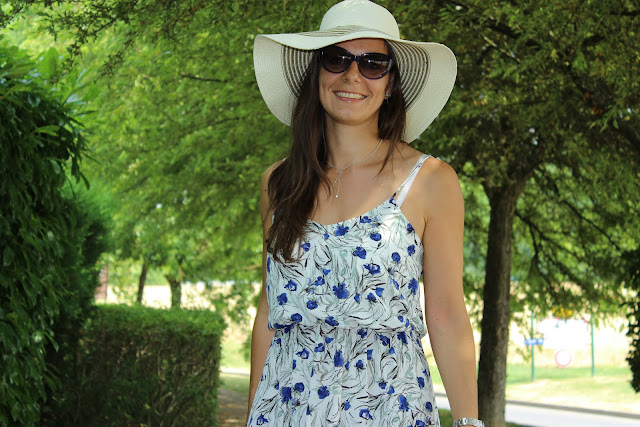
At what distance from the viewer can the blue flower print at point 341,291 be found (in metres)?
2.31

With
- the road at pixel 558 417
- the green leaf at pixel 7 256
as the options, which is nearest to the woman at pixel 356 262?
the green leaf at pixel 7 256

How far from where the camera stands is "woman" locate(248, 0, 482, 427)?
7.51ft

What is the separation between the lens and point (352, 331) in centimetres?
234

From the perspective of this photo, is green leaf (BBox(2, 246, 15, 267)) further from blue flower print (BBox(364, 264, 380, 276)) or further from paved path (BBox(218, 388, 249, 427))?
paved path (BBox(218, 388, 249, 427))

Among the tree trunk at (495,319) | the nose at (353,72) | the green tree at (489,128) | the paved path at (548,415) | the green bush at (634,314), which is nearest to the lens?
the nose at (353,72)

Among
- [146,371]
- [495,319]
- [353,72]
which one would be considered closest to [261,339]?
[353,72]

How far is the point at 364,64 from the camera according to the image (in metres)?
2.56

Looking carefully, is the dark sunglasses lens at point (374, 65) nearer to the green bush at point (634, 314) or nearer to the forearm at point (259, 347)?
the forearm at point (259, 347)

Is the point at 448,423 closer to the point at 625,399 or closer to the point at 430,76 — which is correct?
the point at 625,399

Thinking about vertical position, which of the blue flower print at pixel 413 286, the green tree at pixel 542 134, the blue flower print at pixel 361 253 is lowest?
the blue flower print at pixel 413 286

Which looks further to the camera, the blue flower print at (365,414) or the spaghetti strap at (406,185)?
the spaghetti strap at (406,185)

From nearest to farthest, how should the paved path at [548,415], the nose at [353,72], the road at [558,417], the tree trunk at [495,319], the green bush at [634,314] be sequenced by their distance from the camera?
1. the nose at [353,72]
2. the green bush at [634,314]
3. the tree trunk at [495,319]
4. the paved path at [548,415]
5. the road at [558,417]

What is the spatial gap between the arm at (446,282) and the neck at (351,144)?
0.28 metres

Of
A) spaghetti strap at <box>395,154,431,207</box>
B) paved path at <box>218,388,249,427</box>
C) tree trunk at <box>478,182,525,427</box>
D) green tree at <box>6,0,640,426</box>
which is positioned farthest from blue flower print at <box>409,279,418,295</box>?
tree trunk at <box>478,182,525,427</box>
